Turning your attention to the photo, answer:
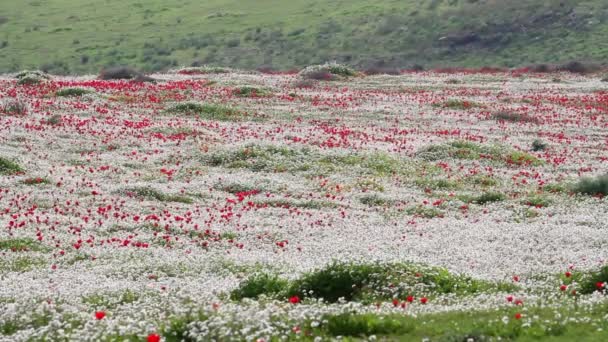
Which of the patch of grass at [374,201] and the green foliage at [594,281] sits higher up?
the green foliage at [594,281]

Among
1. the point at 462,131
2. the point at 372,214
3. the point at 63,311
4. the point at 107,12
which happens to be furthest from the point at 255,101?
the point at 107,12

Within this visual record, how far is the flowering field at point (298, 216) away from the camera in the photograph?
12633 millimetres

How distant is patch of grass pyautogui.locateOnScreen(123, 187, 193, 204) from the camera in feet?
96.2

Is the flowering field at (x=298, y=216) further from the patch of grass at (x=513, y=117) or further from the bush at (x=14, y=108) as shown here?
the bush at (x=14, y=108)

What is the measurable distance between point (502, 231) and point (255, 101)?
3713 centimetres

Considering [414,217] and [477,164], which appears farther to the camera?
[477,164]

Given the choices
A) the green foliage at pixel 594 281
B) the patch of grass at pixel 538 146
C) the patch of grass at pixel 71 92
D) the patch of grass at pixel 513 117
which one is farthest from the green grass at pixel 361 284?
the patch of grass at pixel 71 92

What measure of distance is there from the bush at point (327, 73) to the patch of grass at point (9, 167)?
4603cm

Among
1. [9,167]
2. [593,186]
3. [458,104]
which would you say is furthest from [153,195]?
[458,104]

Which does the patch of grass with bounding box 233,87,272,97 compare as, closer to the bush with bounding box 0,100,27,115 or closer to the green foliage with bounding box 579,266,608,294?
the bush with bounding box 0,100,27,115

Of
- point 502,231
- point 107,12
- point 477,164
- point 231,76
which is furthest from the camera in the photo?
point 107,12

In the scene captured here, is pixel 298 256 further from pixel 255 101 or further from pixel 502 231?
pixel 255 101

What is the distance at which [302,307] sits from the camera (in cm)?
1307

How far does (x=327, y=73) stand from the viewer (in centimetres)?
7738
